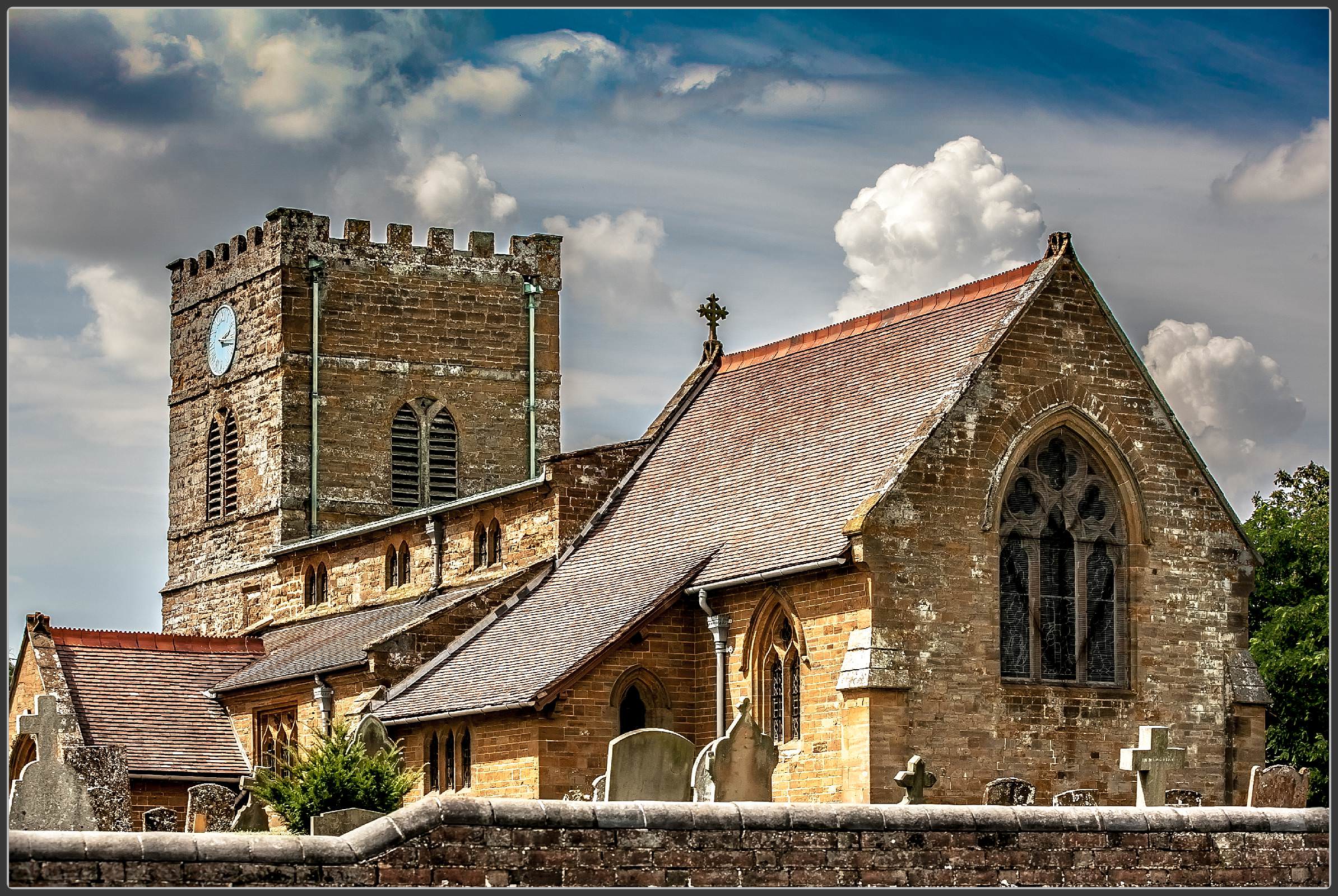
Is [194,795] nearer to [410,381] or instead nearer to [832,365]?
[832,365]

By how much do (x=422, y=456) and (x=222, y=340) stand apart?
6688mm

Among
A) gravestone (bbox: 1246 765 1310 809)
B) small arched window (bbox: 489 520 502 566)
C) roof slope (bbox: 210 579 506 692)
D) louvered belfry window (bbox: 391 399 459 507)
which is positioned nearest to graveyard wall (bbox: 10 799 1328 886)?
gravestone (bbox: 1246 765 1310 809)

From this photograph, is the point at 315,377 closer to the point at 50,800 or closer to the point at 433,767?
the point at 433,767

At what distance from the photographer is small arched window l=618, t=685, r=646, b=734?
108ft

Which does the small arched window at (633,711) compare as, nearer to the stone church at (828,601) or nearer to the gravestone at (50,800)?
the stone church at (828,601)

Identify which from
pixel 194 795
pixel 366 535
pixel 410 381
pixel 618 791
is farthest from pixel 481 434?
pixel 618 791

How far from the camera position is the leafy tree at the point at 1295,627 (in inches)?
2014

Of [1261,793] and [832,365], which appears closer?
[1261,793]

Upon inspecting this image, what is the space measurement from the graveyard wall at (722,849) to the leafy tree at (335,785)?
991 cm

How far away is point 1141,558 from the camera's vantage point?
32.0m

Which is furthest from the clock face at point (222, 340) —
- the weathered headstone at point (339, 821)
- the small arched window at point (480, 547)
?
the weathered headstone at point (339, 821)

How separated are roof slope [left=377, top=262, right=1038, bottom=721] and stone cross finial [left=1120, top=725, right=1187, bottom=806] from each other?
6.47m

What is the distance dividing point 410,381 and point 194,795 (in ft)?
84.1

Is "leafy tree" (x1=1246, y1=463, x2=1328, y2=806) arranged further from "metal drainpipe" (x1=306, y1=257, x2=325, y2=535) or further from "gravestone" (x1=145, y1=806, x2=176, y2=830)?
"gravestone" (x1=145, y1=806, x2=176, y2=830)
